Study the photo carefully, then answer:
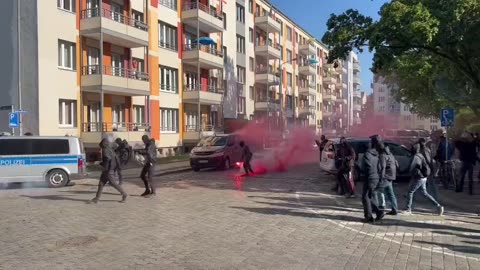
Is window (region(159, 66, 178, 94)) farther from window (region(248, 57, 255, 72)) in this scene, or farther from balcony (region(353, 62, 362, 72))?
balcony (region(353, 62, 362, 72))

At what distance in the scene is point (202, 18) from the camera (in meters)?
37.8

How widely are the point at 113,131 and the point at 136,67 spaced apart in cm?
592

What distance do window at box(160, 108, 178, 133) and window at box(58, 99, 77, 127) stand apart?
29.5 feet

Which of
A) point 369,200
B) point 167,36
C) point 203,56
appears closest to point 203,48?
point 203,56

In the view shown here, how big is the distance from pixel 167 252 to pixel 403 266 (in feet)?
11.3

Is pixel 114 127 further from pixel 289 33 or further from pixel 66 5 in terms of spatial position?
pixel 289 33

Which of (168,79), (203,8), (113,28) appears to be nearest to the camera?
(113,28)

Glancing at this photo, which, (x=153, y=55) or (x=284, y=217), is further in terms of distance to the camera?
(x=153, y=55)

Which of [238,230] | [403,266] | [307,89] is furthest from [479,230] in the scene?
[307,89]

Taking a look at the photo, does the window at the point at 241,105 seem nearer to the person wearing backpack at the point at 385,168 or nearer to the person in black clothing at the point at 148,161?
the person in black clothing at the point at 148,161

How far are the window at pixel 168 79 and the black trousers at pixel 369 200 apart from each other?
26.8 meters

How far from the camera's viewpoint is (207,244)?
7.97m

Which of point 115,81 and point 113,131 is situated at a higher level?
point 115,81

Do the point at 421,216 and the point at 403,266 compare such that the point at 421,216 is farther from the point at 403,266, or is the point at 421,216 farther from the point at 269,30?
the point at 269,30
